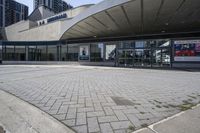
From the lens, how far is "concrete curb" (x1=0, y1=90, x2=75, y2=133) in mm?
3639

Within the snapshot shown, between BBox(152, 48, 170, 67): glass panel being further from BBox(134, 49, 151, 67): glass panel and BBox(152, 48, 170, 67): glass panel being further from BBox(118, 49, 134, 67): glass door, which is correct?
BBox(118, 49, 134, 67): glass door

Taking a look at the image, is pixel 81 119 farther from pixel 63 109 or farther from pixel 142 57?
pixel 142 57

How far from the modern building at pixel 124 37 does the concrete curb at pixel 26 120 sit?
10.8 metres

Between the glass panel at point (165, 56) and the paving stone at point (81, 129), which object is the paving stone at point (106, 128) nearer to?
the paving stone at point (81, 129)

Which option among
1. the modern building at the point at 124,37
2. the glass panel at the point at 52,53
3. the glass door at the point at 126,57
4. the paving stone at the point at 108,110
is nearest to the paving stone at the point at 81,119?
the paving stone at the point at 108,110

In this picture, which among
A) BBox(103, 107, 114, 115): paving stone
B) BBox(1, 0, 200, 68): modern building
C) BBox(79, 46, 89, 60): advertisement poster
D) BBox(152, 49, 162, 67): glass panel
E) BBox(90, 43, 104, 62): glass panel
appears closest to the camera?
BBox(103, 107, 114, 115): paving stone

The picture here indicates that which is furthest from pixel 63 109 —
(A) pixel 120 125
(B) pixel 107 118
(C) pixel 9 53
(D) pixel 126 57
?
(C) pixel 9 53

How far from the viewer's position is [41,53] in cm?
3512

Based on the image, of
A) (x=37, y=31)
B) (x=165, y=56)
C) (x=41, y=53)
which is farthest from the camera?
(x=37, y=31)

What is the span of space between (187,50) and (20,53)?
29.6 meters

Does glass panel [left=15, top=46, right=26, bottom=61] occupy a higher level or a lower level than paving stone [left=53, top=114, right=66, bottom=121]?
higher

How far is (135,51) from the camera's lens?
25688mm

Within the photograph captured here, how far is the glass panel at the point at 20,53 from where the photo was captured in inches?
1420

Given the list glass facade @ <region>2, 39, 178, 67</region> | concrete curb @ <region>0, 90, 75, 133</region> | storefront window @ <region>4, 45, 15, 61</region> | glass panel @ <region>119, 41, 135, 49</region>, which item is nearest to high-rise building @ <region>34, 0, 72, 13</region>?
storefront window @ <region>4, 45, 15, 61</region>
